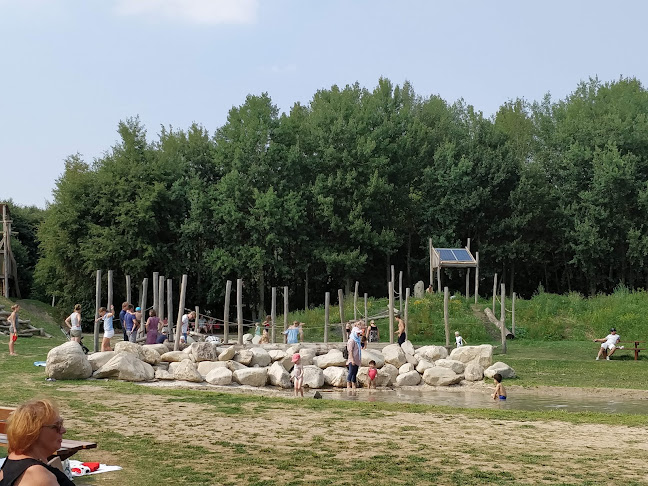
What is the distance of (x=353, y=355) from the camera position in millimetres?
21188

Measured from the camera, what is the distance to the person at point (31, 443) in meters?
4.99

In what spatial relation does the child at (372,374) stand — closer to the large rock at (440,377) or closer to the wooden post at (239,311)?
the large rock at (440,377)

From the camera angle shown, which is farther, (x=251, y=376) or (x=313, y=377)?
(x=313, y=377)

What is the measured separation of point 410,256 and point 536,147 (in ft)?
40.7

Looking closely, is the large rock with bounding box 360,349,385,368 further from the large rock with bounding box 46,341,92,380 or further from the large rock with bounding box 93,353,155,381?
the large rock with bounding box 46,341,92,380

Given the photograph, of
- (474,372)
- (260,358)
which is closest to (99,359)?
(260,358)

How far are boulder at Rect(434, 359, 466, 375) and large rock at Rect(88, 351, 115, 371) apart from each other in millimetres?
9136

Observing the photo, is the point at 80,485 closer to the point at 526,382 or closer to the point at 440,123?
the point at 526,382

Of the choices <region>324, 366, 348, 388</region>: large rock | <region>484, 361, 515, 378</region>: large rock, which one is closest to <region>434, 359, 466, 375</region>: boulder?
<region>484, 361, 515, 378</region>: large rock

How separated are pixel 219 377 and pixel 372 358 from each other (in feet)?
15.8

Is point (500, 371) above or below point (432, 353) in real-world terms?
below

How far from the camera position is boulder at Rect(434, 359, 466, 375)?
79.1 ft

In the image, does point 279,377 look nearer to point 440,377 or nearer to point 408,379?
point 408,379

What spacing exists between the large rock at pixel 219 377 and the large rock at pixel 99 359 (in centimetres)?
252
